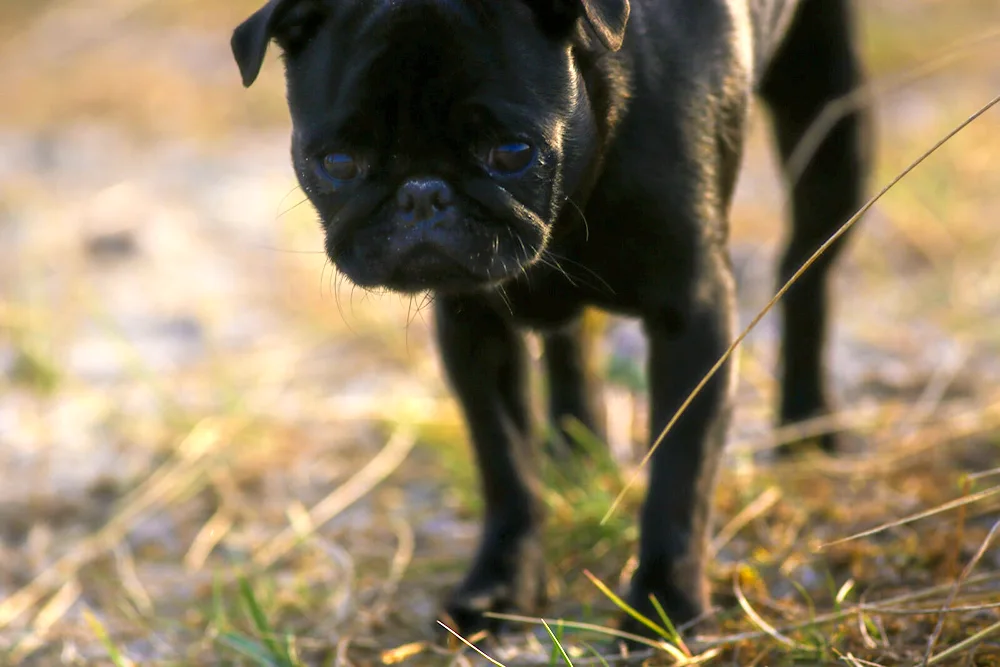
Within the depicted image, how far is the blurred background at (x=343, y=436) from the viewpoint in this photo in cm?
253

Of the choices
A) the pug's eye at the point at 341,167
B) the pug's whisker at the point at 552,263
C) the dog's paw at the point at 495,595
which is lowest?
the dog's paw at the point at 495,595

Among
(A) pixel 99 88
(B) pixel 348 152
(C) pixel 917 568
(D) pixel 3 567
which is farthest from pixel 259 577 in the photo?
(A) pixel 99 88

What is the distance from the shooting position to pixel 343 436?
→ 3719 millimetres

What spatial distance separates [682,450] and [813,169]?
1198 mm

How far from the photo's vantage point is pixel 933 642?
194 cm

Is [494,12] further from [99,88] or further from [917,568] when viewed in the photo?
[99,88]

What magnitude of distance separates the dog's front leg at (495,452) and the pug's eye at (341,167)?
0.50m

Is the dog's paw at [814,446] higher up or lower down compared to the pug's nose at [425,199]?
lower down

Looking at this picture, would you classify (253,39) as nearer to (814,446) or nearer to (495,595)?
(495,595)

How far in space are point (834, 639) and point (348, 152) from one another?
117 cm

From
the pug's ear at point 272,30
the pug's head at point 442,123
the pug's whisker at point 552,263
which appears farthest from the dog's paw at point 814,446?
the pug's ear at point 272,30

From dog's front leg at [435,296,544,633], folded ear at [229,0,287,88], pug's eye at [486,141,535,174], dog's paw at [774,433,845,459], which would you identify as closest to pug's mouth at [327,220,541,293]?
pug's eye at [486,141,535,174]

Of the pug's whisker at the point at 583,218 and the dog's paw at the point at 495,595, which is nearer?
the pug's whisker at the point at 583,218

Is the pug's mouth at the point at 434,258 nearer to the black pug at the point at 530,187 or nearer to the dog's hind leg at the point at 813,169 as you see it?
the black pug at the point at 530,187
